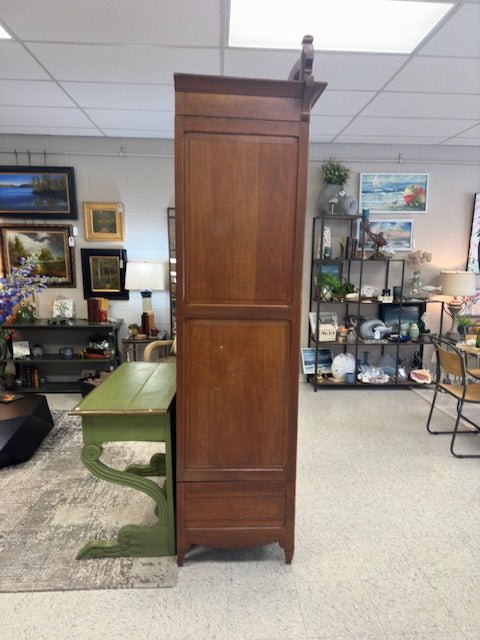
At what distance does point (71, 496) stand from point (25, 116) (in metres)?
3.40

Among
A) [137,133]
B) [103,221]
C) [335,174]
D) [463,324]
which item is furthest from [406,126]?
[103,221]

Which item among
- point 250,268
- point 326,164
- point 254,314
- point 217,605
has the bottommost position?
point 217,605

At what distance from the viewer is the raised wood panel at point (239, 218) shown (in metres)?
1.59

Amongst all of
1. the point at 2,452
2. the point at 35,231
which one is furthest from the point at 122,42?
the point at 2,452

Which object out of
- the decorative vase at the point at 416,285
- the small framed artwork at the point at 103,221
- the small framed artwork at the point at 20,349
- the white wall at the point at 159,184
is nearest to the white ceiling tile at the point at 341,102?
the white wall at the point at 159,184

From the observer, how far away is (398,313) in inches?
182

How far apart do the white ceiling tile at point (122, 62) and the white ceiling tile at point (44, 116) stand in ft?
2.40

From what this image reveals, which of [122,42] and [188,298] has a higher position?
[122,42]

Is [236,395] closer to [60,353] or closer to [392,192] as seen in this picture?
[60,353]

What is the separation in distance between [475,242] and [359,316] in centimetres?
173

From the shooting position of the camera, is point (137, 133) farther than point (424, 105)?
Yes

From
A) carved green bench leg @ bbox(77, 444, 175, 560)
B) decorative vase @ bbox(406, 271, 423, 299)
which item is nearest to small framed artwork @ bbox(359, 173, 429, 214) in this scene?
decorative vase @ bbox(406, 271, 423, 299)

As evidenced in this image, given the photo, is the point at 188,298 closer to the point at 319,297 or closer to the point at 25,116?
the point at 319,297

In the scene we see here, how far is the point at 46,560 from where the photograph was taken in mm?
1944
